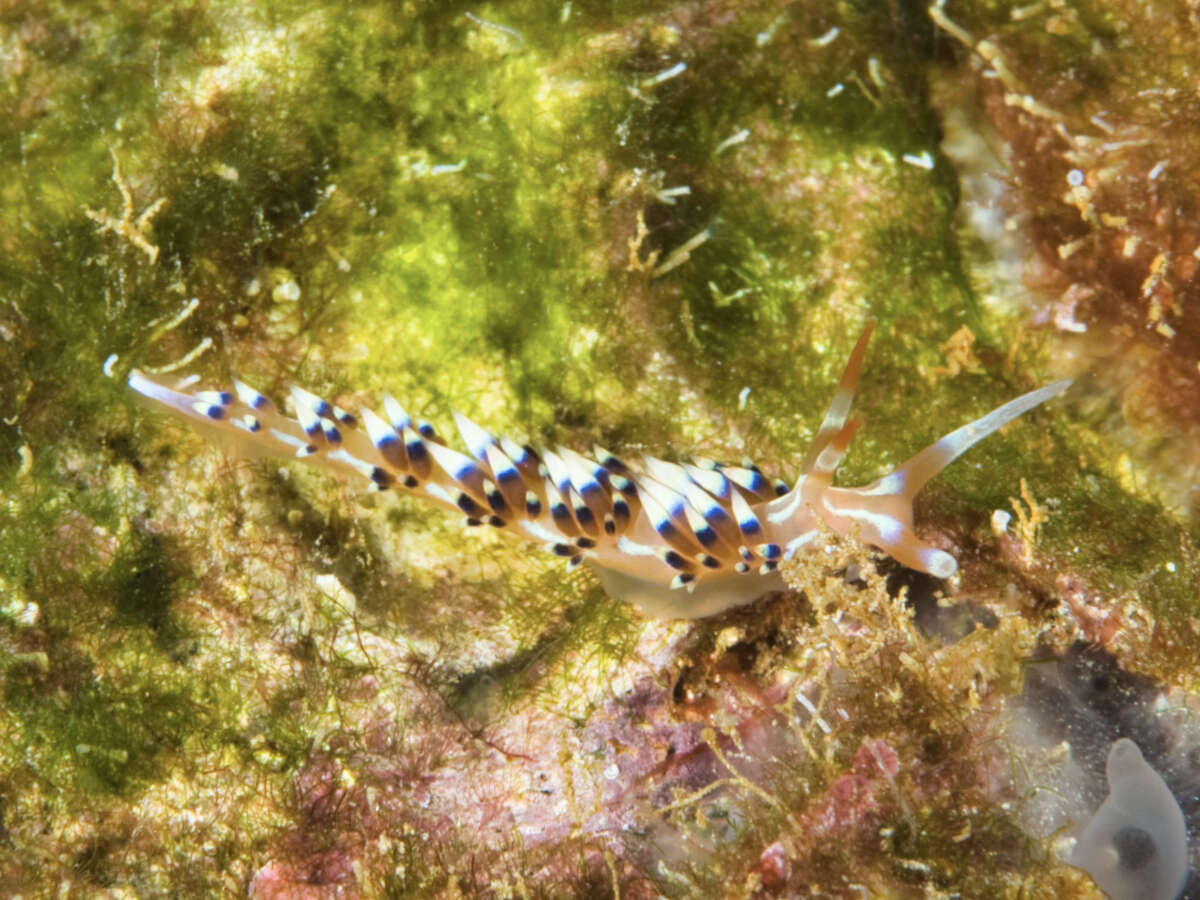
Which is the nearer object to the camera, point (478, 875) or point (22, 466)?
point (478, 875)

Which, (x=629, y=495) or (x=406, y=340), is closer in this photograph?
(x=629, y=495)

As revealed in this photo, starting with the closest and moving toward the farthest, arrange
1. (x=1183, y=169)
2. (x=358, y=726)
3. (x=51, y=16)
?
(x=1183, y=169), (x=358, y=726), (x=51, y=16)

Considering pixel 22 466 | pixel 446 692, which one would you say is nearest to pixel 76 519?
pixel 22 466

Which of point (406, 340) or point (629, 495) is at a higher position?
point (406, 340)

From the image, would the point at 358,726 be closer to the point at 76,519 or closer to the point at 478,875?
the point at 478,875

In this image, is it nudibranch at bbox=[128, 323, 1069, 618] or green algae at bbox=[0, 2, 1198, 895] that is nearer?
nudibranch at bbox=[128, 323, 1069, 618]
